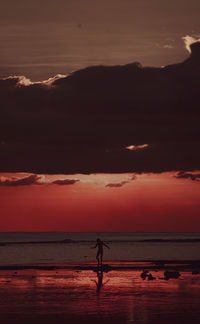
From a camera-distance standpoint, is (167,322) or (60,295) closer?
(167,322)

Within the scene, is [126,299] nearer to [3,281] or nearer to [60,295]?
[60,295]

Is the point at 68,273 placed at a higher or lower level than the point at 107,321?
higher

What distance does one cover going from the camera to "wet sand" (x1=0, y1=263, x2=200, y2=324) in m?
33.4

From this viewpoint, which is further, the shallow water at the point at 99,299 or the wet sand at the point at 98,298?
the shallow water at the point at 99,299

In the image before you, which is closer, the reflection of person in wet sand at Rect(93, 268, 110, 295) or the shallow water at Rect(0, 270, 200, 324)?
the shallow water at Rect(0, 270, 200, 324)

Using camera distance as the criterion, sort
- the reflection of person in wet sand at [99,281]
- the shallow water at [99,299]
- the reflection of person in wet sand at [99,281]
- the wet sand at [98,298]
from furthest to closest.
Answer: the reflection of person in wet sand at [99,281] → the reflection of person in wet sand at [99,281] → the shallow water at [99,299] → the wet sand at [98,298]

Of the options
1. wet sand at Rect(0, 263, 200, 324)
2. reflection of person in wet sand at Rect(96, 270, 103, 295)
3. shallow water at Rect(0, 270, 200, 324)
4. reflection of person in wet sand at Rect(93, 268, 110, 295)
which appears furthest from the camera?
reflection of person in wet sand at Rect(93, 268, 110, 295)

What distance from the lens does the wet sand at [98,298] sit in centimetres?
3338

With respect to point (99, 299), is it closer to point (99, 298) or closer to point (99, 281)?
point (99, 298)

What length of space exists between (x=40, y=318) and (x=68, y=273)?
2943cm

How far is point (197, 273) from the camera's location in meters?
61.0

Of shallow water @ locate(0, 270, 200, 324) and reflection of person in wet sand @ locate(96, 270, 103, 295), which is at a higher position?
reflection of person in wet sand @ locate(96, 270, 103, 295)

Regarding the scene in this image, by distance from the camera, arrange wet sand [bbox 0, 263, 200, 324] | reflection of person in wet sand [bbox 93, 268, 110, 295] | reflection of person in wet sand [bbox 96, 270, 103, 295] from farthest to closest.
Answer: reflection of person in wet sand [bbox 93, 268, 110, 295]
reflection of person in wet sand [bbox 96, 270, 103, 295]
wet sand [bbox 0, 263, 200, 324]

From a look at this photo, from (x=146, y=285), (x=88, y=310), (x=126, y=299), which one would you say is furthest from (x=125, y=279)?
(x=88, y=310)
